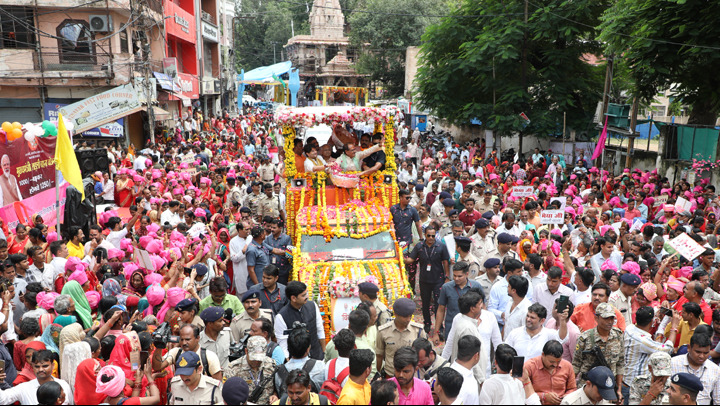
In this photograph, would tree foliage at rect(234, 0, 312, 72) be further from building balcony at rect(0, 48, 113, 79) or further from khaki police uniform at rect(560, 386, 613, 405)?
khaki police uniform at rect(560, 386, 613, 405)

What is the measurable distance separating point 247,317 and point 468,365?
2.65 metres

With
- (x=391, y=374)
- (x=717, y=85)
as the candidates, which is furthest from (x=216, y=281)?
(x=717, y=85)

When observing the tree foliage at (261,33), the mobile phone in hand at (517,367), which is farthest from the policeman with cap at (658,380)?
the tree foliage at (261,33)

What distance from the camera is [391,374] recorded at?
629cm

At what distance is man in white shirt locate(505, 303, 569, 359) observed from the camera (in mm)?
6105

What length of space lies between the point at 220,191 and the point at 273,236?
4.40 metres

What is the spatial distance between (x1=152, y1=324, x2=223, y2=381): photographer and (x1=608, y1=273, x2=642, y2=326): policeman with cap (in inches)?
174

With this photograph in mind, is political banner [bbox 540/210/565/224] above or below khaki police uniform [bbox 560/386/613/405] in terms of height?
above

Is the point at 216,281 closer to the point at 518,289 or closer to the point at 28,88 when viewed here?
the point at 518,289

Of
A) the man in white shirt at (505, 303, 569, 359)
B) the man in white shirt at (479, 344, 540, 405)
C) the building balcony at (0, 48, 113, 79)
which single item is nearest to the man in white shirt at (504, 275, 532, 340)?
the man in white shirt at (505, 303, 569, 359)

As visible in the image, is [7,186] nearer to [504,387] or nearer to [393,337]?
[393,337]

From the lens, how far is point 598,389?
4934 mm

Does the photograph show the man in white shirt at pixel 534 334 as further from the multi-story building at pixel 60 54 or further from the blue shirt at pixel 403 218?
the multi-story building at pixel 60 54

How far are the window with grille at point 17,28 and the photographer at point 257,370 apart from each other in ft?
73.5
